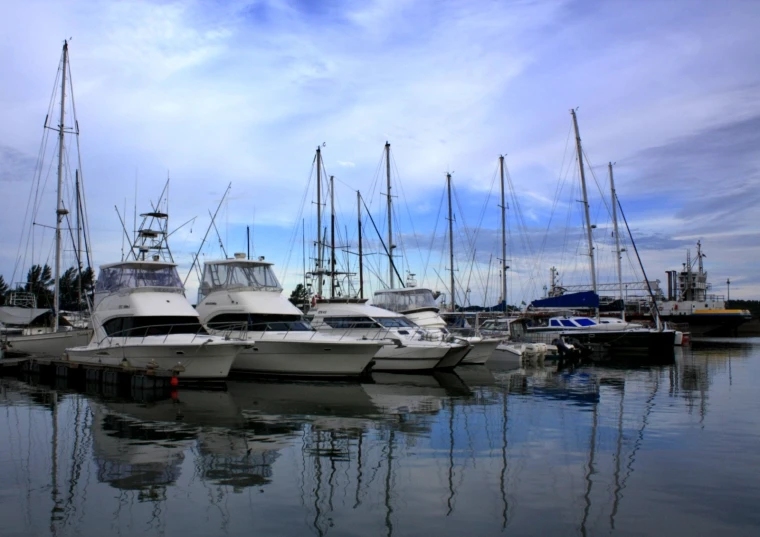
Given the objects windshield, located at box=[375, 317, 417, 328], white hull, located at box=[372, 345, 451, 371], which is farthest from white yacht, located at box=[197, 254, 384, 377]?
windshield, located at box=[375, 317, 417, 328]

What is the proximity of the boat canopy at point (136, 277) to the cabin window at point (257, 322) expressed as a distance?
2.19 meters

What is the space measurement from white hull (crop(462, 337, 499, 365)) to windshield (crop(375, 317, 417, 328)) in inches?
137

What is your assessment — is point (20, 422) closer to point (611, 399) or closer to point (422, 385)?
point (422, 385)

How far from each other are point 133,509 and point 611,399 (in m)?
15.2

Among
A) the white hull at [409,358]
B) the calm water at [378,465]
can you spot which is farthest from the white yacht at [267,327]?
the calm water at [378,465]

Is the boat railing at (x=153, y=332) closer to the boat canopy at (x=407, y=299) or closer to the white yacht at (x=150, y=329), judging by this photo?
the white yacht at (x=150, y=329)

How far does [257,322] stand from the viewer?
85.7ft

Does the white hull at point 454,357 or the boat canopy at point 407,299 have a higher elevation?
the boat canopy at point 407,299

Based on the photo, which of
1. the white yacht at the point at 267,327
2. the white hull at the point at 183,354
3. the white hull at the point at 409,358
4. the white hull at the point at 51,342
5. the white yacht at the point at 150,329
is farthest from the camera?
the white hull at the point at 51,342

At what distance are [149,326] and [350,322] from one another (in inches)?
348

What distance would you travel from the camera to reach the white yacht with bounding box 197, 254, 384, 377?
2383 centimetres

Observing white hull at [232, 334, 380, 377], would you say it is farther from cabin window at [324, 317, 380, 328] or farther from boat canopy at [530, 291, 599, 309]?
boat canopy at [530, 291, 599, 309]

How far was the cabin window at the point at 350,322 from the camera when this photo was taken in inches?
1092

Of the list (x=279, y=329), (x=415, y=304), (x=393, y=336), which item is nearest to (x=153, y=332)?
(x=279, y=329)
